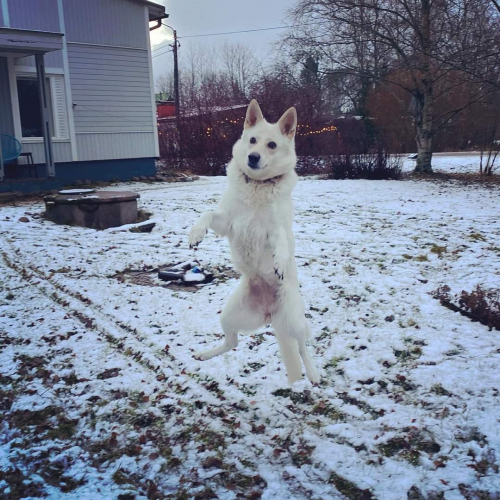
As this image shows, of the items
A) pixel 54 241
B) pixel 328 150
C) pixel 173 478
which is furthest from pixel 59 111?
pixel 173 478

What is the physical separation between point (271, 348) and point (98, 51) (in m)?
13.3

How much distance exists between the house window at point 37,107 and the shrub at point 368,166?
8612 mm

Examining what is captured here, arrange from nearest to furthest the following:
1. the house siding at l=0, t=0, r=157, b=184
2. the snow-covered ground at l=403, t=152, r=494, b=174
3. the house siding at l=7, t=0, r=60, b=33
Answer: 1. the house siding at l=7, t=0, r=60, b=33
2. the house siding at l=0, t=0, r=157, b=184
3. the snow-covered ground at l=403, t=152, r=494, b=174

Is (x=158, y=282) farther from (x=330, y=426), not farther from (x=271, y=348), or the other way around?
(x=330, y=426)

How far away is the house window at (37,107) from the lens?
13062 millimetres

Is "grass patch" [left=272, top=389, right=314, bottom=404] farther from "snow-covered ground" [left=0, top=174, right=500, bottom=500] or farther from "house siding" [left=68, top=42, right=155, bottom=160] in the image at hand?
"house siding" [left=68, top=42, right=155, bottom=160]

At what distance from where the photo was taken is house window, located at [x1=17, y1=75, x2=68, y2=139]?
1306cm

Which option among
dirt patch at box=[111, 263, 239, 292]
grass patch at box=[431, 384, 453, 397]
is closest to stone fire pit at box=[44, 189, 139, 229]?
dirt patch at box=[111, 263, 239, 292]

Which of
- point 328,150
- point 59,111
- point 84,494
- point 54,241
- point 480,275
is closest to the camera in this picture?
point 84,494

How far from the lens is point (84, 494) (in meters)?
2.39

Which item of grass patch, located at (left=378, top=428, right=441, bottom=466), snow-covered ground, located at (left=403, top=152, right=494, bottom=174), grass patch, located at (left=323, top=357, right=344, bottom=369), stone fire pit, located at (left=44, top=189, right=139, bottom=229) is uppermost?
snow-covered ground, located at (left=403, top=152, right=494, bottom=174)

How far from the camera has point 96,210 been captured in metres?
8.02

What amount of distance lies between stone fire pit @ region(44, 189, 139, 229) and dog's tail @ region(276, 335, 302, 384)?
5605 millimetres

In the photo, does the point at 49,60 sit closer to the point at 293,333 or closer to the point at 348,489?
the point at 293,333
